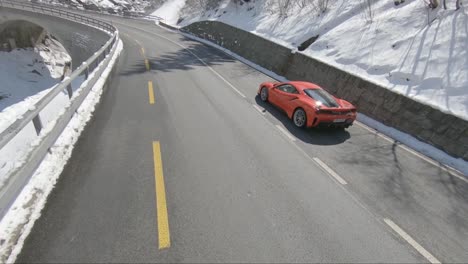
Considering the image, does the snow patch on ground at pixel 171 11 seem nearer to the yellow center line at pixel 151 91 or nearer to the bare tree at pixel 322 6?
the bare tree at pixel 322 6

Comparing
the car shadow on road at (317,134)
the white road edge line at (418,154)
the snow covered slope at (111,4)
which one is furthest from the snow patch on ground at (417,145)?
the snow covered slope at (111,4)

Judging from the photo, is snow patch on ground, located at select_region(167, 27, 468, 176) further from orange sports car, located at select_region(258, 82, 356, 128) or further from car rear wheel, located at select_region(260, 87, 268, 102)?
car rear wheel, located at select_region(260, 87, 268, 102)

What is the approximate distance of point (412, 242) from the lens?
4145mm

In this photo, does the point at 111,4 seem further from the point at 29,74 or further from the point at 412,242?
the point at 412,242

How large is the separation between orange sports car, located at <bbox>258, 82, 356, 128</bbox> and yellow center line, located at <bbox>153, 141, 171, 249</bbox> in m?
4.54

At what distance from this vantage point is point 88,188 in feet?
14.6

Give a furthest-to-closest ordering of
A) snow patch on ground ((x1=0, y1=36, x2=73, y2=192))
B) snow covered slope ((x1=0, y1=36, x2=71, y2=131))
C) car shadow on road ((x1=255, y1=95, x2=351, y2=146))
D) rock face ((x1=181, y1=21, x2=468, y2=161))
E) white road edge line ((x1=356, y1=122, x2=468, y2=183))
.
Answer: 1. snow covered slope ((x1=0, y1=36, x2=71, y2=131))
2. snow patch on ground ((x1=0, y1=36, x2=73, y2=192))
3. car shadow on road ((x1=255, y1=95, x2=351, y2=146))
4. rock face ((x1=181, y1=21, x2=468, y2=161))
5. white road edge line ((x1=356, y1=122, x2=468, y2=183))

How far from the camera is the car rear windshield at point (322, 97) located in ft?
25.9

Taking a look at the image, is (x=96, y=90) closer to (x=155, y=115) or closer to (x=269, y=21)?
(x=155, y=115)

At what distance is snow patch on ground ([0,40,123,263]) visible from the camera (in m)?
3.26

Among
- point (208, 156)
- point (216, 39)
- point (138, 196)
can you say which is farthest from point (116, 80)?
point (216, 39)

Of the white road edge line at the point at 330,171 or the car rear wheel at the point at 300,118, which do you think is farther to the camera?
the car rear wheel at the point at 300,118

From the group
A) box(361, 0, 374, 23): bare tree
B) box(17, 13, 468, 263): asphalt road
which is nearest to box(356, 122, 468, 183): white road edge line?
box(17, 13, 468, 263): asphalt road

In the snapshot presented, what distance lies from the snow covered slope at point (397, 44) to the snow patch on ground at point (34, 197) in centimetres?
1004
